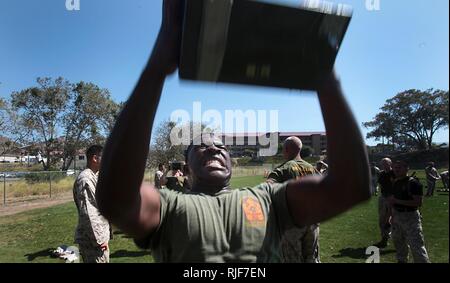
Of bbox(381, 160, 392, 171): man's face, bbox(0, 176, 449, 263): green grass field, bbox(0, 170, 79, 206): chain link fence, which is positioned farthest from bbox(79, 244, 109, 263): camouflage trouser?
bbox(0, 170, 79, 206): chain link fence

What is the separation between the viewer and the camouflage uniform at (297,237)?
3.97 m

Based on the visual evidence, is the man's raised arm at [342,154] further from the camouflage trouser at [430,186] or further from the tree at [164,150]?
the tree at [164,150]

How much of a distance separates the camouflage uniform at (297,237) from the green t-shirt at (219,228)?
2.44m

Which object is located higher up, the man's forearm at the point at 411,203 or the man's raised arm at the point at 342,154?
the man's raised arm at the point at 342,154

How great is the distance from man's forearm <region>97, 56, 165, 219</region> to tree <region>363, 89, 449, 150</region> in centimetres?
3647

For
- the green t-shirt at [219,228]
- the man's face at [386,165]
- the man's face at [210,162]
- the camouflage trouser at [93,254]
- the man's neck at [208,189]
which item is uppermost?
the man's face at [210,162]

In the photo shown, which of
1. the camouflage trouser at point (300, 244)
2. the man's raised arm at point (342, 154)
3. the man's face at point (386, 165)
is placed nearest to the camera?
the man's raised arm at point (342, 154)

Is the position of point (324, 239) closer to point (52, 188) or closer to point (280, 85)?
point (280, 85)

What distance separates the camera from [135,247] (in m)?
7.61

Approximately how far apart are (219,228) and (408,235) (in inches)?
196

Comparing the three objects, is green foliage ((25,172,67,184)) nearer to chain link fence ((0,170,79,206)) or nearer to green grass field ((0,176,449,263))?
chain link fence ((0,170,79,206))

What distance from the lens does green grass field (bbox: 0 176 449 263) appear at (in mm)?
6742

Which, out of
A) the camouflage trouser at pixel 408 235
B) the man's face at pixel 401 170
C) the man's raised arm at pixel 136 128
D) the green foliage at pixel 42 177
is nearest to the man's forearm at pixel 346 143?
the man's raised arm at pixel 136 128
